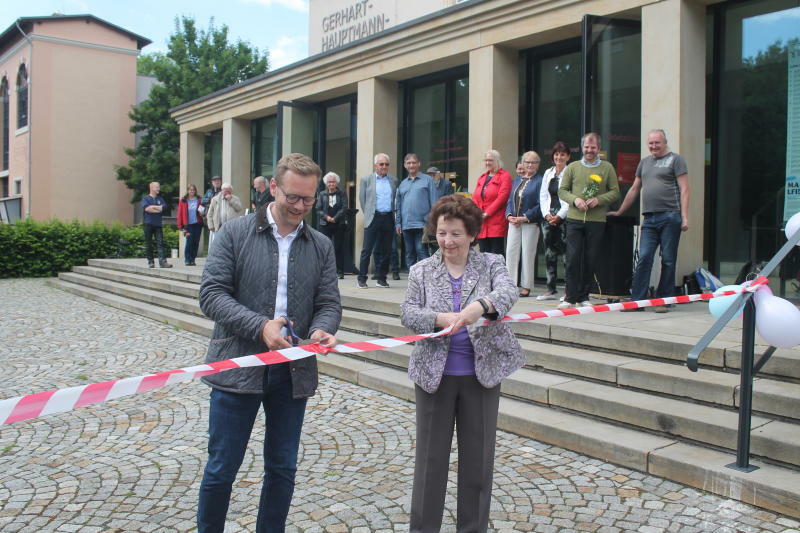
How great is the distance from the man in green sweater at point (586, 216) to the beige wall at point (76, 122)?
31.3 m

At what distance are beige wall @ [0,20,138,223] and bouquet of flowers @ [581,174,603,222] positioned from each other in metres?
31.4

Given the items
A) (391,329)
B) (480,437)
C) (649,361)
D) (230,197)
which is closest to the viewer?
(480,437)

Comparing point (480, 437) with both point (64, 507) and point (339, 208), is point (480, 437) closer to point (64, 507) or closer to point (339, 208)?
point (64, 507)

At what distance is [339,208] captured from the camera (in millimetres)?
11820

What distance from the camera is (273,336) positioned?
2.80 metres

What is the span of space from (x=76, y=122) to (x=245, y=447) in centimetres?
3701

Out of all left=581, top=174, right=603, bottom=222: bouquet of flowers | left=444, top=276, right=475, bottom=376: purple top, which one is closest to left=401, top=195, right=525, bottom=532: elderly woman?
left=444, top=276, right=475, bottom=376: purple top

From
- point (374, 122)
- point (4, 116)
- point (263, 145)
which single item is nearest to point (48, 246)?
point (263, 145)

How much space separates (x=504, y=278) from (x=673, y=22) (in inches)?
255

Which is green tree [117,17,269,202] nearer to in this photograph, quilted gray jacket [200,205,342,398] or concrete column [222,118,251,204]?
concrete column [222,118,251,204]

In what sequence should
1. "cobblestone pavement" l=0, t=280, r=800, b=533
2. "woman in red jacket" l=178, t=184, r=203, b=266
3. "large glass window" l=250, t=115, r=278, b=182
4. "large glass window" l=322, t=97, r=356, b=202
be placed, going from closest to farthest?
1. "cobblestone pavement" l=0, t=280, r=800, b=533
2. "large glass window" l=322, t=97, r=356, b=202
3. "woman in red jacket" l=178, t=184, r=203, b=266
4. "large glass window" l=250, t=115, r=278, b=182

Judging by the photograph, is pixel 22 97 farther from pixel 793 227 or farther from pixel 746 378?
pixel 746 378

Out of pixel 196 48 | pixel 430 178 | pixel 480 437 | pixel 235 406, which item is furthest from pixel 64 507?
pixel 196 48

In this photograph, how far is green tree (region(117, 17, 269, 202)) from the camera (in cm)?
3438
